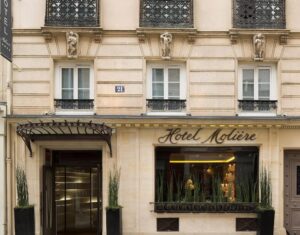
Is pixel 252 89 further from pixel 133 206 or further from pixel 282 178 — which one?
pixel 133 206

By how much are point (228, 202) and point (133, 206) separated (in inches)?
108

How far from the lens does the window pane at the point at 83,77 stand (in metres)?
13.9

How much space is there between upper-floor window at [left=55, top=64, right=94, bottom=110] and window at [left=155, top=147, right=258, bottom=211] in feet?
8.97


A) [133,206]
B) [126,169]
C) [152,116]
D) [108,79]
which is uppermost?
[108,79]

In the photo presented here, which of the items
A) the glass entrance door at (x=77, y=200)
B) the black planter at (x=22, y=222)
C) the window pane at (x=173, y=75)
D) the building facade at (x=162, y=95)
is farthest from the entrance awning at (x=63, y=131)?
the window pane at (x=173, y=75)

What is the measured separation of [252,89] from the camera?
13945mm

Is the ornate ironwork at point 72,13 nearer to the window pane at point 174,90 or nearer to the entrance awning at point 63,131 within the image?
the window pane at point 174,90

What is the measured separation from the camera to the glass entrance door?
49.1 feet

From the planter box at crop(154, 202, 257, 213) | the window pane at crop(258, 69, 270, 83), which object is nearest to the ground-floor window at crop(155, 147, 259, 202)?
the planter box at crop(154, 202, 257, 213)

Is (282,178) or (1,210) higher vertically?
(282,178)

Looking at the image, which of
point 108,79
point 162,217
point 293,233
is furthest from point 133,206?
point 293,233

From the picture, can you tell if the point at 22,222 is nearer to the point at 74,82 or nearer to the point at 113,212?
the point at 113,212

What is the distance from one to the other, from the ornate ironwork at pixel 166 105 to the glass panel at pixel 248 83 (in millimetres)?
1871

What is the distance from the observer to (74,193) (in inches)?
599
